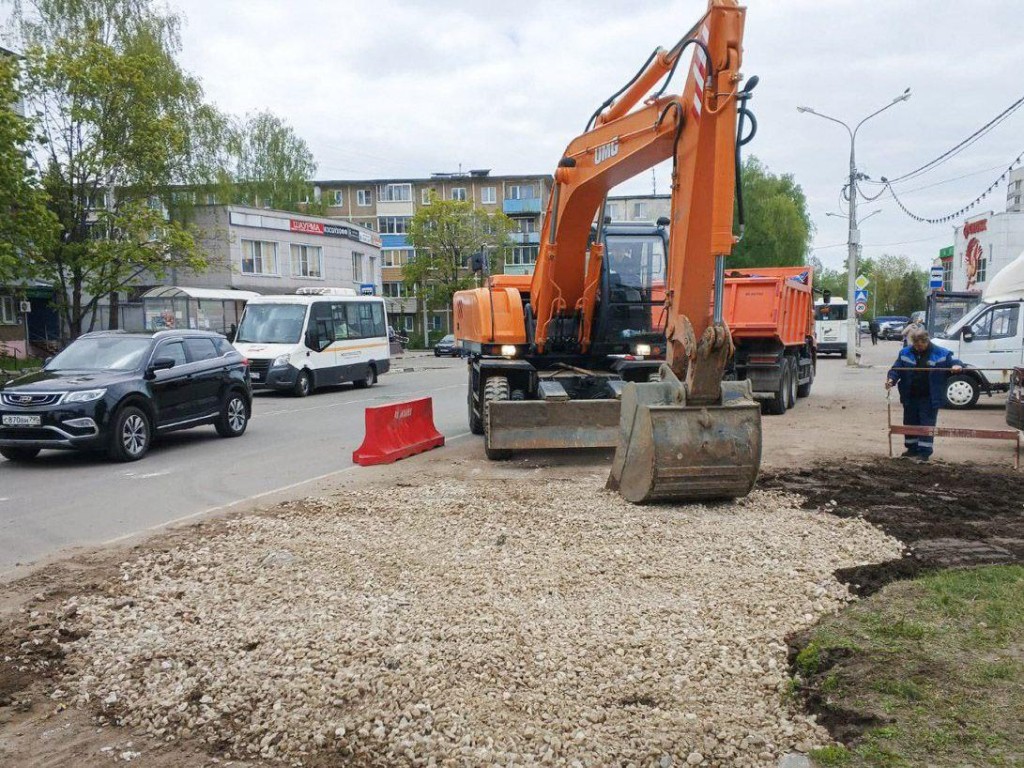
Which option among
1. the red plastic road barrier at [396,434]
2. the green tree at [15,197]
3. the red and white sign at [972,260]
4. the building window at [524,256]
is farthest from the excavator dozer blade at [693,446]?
the building window at [524,256]

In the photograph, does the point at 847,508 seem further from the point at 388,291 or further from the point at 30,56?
the point at 388,291

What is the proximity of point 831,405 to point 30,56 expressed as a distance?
81.5 ft

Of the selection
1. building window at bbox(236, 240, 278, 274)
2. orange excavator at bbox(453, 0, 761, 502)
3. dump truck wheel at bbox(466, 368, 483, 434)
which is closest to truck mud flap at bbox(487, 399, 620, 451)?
orange excavator at bbox(453, 0, 761, 502)

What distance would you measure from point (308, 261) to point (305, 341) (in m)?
27.5

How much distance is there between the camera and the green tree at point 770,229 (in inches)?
2359

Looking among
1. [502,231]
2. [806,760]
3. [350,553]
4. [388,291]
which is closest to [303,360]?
[350,553]

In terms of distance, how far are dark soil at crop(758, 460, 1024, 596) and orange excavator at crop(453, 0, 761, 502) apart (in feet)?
4.41

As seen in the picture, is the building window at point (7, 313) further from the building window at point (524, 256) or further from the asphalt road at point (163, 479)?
the building window at point (524, 256)

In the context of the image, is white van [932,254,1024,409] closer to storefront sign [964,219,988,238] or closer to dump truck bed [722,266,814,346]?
dump truck bed [722,266,814,346]

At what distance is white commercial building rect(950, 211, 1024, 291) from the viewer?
36.4m

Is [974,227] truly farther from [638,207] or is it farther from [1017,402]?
[638,207]

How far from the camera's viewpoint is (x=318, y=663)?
430 centimetres

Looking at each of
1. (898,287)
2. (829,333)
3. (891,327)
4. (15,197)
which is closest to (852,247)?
(829,333)

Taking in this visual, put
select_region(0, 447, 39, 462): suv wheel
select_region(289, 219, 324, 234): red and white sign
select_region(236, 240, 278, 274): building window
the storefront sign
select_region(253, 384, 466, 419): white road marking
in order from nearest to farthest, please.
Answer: select_region(0, 447, 39, 462): suv wheel → select_region(253, 384, 466, 419): white road marking → the storefront sign → select_region(236, 240, 278, 274): building window → select_region(289, 219, 324, 234): red and white sign
